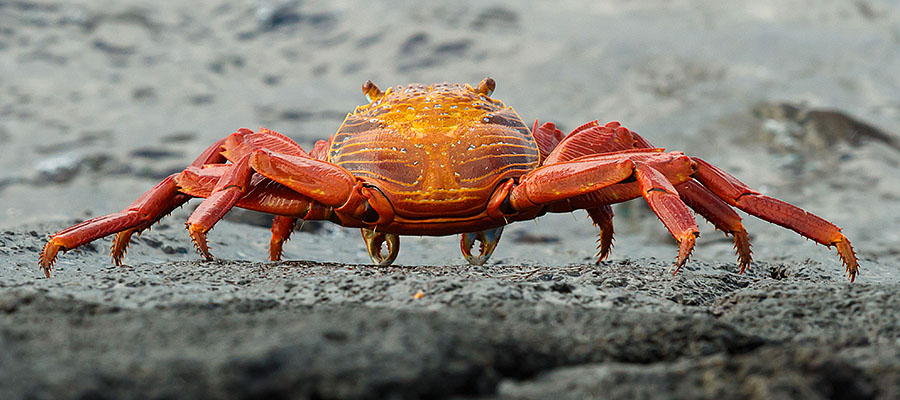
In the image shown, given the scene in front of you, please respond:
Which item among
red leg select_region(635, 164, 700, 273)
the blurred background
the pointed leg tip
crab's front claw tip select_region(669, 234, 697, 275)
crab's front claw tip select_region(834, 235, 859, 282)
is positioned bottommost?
the pointed leg tip

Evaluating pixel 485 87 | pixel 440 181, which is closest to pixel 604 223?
pixel 485 87

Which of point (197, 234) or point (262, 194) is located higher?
point (262, 194)

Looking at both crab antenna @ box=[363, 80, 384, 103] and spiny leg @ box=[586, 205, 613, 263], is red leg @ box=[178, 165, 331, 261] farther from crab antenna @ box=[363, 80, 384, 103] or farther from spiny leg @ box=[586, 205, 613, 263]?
spiny leg @ box=[586, 205, 613, 263]

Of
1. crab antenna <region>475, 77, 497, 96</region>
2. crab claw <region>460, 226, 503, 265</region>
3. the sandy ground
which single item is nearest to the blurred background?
the sandy ground

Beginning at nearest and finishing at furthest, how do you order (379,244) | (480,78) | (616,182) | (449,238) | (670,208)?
(670,208) → (616,182) → (379,244) → (449,238) → (480,78)

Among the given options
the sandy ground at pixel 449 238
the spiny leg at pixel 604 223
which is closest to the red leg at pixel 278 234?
the sandy ground at pixel 449 238

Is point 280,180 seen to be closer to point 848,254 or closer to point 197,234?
point 197,234

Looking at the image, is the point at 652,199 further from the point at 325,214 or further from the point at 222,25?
the point at 222,25
